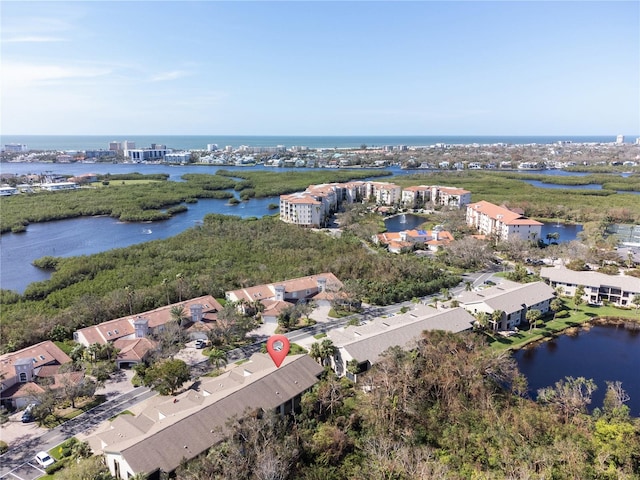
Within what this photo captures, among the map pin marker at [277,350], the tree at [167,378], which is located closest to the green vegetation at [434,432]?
the map pin marker at [277,350]

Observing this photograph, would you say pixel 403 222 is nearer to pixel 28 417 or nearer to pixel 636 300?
pixel 636 300

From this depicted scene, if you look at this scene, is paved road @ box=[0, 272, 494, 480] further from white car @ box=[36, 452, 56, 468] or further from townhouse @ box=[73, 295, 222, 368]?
townhouse @ box=[73, 295, 222, 368]

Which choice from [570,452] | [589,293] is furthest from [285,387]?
[589,293]

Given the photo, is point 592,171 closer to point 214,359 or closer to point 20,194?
point 214,359

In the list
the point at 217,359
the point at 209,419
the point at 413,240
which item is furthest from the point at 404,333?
the point at 413,240

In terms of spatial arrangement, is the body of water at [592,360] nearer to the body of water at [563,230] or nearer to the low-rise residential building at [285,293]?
the low-rise residential building at [285,293]

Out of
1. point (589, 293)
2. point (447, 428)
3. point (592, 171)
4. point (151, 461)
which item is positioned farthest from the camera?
point (592, 171)
